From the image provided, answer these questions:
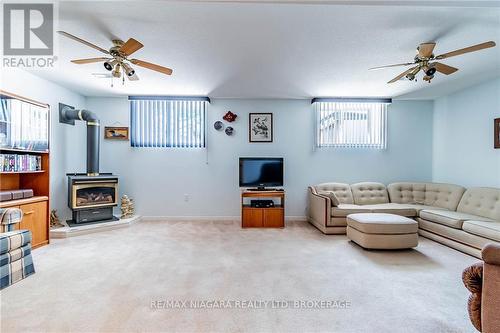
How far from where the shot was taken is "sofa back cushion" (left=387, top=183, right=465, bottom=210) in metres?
4.13

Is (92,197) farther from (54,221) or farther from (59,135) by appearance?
(59,135)

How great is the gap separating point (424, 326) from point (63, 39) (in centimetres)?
426

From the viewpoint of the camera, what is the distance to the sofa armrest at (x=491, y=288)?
132 cm

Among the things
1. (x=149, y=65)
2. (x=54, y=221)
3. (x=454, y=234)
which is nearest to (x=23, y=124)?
(x=54, y=221)

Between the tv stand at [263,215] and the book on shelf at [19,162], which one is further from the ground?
the book on shelf at [19,162]

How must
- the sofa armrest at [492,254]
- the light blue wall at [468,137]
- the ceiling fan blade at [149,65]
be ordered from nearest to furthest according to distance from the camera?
the sofa armrest at [492,254], the ceiling fan blade at [149,65], the light blue wall at [468,137]

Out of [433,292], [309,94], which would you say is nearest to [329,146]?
[309,94]

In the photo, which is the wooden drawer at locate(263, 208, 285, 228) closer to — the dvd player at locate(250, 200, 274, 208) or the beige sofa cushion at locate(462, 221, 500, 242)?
the dvd player at locate(250, 200, 274, 208)

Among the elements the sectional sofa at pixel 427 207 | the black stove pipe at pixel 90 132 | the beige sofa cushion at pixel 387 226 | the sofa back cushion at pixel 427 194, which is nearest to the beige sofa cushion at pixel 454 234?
the sectional sofa at pixel 427 207

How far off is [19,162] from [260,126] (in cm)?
386

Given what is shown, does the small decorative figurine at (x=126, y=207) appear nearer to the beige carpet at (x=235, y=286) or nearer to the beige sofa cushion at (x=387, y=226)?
the beige carpet at (x=235, y=286)

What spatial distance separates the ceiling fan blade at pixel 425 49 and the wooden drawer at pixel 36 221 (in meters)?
5.08

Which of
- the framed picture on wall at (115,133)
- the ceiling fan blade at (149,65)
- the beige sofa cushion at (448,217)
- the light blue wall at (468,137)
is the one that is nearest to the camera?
the ceiling fan blade at (149,65)

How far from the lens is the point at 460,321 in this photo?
5.76 feet
